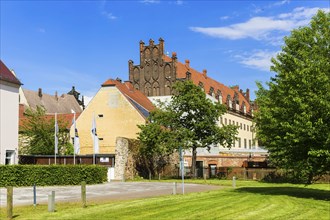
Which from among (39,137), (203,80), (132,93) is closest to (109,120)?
(132,93)

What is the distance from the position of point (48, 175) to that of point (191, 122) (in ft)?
70.1

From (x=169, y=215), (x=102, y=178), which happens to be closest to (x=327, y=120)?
(x=169, y=215)

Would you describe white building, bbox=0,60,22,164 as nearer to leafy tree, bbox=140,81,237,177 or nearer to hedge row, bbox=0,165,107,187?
hedge row, bbox=0,165,107,187

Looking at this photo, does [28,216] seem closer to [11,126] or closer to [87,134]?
[11,126]

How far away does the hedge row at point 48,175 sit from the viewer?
35.5 m

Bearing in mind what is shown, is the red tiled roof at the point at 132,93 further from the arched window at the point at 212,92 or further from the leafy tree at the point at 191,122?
the arched window at the point at 212,92

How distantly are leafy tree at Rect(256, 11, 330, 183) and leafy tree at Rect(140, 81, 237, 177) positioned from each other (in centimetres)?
2543

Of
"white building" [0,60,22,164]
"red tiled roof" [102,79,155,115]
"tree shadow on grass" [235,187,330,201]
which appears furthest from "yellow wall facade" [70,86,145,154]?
"tree shadow on grass" [235,187,330,201]

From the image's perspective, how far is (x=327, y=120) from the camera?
24.1 metres

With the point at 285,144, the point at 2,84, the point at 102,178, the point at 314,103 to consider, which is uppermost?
the point at 2,84

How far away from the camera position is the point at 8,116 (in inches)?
1714

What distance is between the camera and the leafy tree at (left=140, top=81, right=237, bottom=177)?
5375 centimetres

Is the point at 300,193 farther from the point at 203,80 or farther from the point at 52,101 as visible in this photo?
the point at 52,101

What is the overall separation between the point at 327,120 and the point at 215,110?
3070 cm
